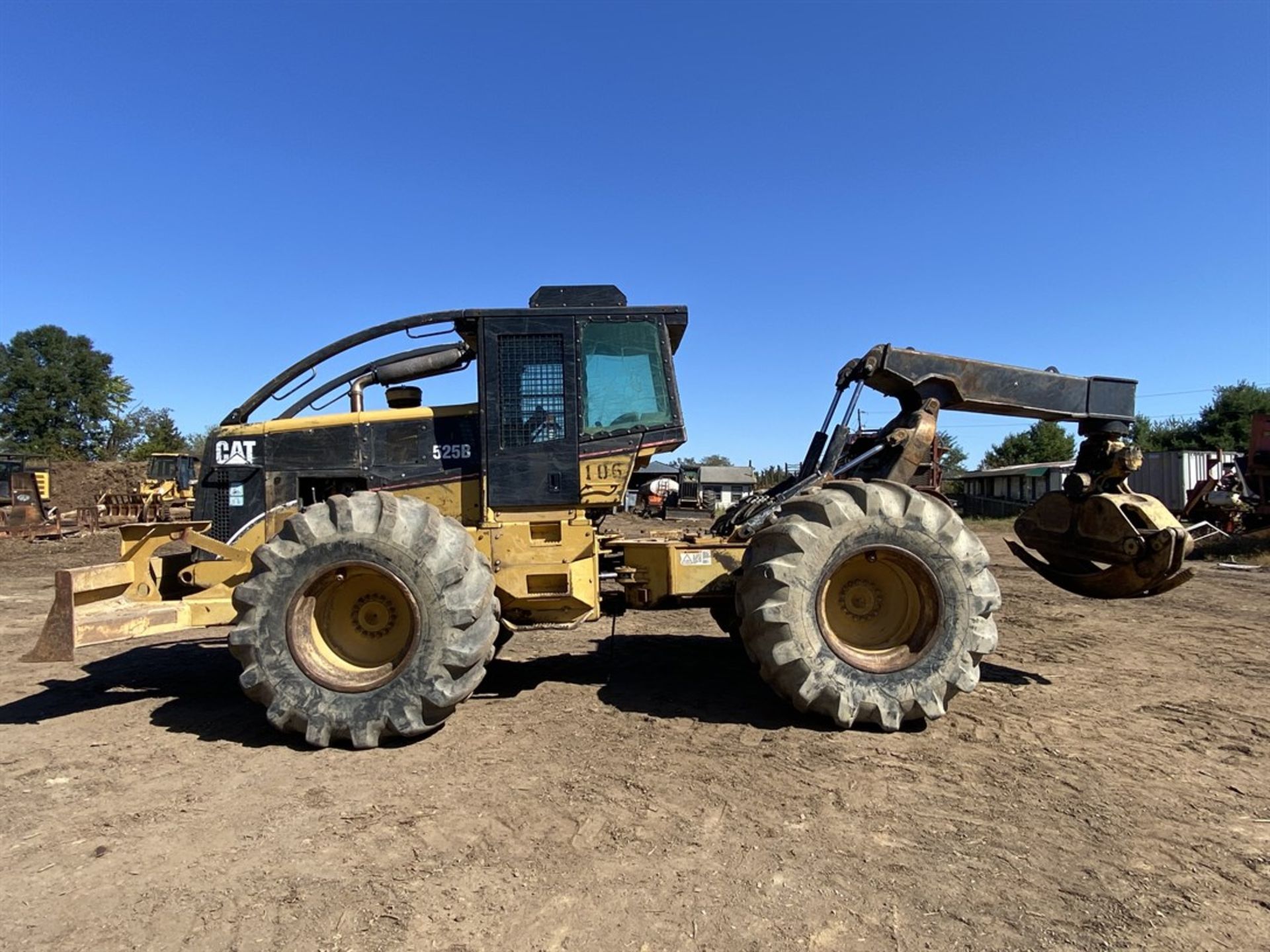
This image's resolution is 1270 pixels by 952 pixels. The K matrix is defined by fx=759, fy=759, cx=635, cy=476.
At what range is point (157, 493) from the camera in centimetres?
2958

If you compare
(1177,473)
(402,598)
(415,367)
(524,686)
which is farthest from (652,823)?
(1177,473)

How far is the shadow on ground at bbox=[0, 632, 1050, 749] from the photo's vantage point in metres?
5.32

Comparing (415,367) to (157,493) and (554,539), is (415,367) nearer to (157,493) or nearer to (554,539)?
(554,539)

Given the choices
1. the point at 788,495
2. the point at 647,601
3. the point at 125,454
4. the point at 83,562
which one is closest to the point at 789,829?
the point at 647,601

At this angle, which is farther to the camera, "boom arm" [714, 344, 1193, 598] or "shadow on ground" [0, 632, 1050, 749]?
"boom arm" [714, 344, 1193, 598]

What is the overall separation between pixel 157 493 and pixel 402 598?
29929 millimetres

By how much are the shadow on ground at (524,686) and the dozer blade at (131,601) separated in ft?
2.70

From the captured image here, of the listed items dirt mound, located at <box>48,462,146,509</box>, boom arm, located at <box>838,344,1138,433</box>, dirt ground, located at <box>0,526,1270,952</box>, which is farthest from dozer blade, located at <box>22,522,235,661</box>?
dirt mound, located at <box>48,462,146,509</box>

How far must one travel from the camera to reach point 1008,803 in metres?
3.87

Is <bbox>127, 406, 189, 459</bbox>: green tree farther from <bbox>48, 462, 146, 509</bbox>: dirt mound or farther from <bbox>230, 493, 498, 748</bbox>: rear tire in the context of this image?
<bbox>230, 493, 498, 748</bbox>: rear tire

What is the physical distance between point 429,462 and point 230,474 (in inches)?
61.9

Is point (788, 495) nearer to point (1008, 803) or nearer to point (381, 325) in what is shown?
point (1008, 803)

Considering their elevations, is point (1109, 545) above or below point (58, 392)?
below

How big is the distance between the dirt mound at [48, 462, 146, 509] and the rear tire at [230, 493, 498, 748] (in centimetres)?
3674
